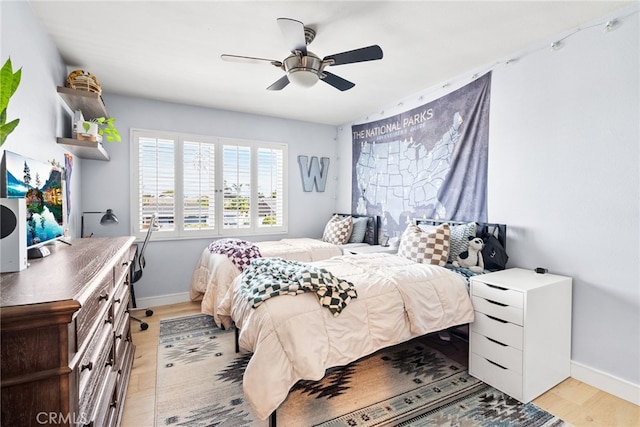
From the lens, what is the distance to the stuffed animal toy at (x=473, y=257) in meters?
2.53

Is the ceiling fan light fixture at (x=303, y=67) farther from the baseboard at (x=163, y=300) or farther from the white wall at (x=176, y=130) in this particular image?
the baseboard at (x=163, y=300)

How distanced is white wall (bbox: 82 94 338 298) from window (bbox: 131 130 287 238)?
11 centimetres

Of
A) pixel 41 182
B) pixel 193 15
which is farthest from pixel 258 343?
pixel 193 15

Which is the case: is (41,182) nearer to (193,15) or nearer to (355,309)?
(193,15)

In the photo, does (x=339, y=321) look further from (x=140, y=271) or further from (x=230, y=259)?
(x=140, y=271)

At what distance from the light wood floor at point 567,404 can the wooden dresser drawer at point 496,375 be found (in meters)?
0.16

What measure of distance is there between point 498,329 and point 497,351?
152 millimetres

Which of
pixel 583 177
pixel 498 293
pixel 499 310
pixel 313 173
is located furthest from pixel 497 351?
pixel 313 173

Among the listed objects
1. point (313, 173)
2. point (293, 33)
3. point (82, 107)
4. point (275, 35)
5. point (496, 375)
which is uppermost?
point (275, 35)

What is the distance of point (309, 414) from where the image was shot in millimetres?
1763

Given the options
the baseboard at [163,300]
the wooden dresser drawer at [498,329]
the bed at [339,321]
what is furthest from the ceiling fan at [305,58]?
the baseboard at [163,300]

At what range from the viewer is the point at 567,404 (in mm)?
1870

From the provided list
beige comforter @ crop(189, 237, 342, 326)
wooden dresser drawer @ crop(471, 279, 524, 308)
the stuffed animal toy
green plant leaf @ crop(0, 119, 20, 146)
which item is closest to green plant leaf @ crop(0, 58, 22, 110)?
green plant leaf @ crop(0, 119, 20, 146)

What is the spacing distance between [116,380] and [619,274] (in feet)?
10.6
